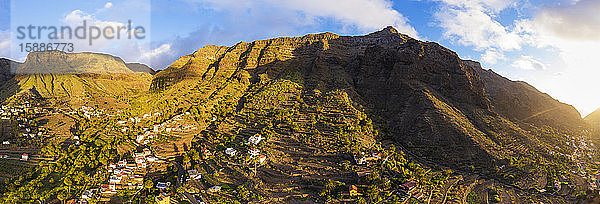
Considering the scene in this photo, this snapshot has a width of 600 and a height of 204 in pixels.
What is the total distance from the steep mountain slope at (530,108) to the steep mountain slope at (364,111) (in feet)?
0.74

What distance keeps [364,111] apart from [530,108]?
1108 inches

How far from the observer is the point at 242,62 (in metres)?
63.8

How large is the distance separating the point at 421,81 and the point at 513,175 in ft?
60.3

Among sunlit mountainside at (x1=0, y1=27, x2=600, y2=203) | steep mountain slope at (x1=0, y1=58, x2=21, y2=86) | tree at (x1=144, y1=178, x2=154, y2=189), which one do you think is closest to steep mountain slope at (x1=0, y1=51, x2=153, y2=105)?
steep mountain slope at (x1=0, y1=58, x2=21, y2=86)

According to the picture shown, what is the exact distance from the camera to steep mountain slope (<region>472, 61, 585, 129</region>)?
41531mm

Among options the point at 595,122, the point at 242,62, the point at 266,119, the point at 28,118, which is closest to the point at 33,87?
the point at 28,118

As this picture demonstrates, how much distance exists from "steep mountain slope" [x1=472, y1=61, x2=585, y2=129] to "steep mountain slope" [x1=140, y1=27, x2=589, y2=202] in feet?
0.74

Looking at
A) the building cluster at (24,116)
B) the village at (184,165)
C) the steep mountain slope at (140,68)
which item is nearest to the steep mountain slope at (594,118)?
the village at (184,165)

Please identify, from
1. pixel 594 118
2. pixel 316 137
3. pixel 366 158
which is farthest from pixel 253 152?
pixel 594 118

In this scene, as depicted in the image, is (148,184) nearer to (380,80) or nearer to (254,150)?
(254,150)

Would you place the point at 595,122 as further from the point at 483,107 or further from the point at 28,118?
the point at 28,118

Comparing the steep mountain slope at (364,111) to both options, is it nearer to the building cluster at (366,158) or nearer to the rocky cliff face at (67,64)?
the building cluster at (366,158)

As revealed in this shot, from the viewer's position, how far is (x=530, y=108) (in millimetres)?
43188

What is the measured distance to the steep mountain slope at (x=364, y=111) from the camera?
2898 centimetres
